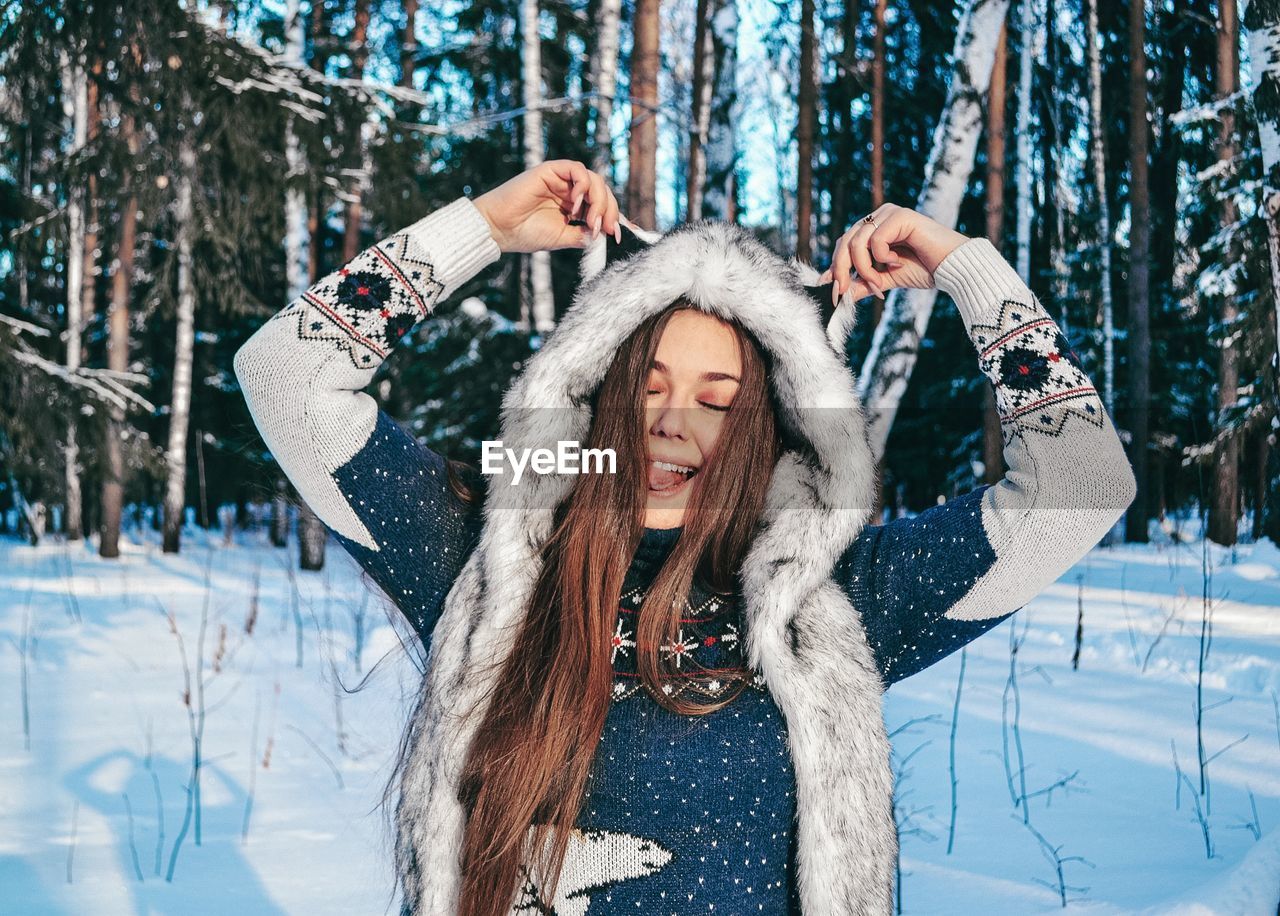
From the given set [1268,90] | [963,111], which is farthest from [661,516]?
[963,111]

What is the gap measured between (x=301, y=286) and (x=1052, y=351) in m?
11.2

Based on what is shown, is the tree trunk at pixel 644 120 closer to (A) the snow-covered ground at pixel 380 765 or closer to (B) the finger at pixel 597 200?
(A) the snow-covered ground at pixel 380 765

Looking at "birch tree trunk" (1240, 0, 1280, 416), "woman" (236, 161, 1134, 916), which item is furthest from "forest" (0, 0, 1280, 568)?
"woman" (236, 161, 1134, 916)

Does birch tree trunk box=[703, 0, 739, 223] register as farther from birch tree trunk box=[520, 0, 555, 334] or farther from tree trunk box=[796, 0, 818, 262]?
tree trunk box=[796, 0, 818, 262]

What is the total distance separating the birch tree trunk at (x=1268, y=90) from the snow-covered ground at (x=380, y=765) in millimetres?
1796

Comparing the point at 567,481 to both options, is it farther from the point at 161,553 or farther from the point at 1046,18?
the point at 1046,18

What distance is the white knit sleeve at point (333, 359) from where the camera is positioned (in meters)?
1.54

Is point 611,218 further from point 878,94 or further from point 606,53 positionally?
point 878,94

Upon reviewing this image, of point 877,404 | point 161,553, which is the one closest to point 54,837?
point 877,404

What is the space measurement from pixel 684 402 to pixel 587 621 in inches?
18.3

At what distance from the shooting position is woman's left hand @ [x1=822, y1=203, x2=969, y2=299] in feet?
5.78

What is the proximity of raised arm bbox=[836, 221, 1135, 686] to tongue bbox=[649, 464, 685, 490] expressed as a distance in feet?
1.29

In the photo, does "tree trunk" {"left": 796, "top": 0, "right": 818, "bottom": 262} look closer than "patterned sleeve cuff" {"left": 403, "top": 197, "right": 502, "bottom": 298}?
No

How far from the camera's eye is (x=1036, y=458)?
1529 mm
